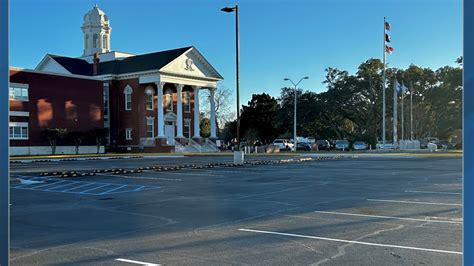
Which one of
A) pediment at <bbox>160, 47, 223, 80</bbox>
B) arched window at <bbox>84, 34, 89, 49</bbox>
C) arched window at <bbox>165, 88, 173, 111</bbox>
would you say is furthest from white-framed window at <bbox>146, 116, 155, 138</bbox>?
arched window at <bbox>84, 34, 89, 49</bbox>

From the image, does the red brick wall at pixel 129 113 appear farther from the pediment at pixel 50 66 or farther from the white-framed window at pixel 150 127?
the pediment at pixel 50 66

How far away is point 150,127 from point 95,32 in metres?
23.2

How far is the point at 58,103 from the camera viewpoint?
51.4 m

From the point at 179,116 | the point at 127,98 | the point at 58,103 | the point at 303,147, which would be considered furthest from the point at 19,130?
the point at 303,147

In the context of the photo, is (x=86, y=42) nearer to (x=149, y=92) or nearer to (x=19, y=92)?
(x=149, y=92)

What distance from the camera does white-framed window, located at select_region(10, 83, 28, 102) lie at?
4662cm

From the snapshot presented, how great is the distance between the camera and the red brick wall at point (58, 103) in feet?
158

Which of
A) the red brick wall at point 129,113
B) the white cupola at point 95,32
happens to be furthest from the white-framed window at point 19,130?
the white cupola at point 95,32

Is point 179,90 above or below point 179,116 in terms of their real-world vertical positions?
above

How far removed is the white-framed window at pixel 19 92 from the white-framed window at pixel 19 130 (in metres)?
2.46

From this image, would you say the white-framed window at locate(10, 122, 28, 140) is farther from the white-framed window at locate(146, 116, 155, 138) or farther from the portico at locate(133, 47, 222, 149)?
the white-framed window at locate(146, 116, 155, 138)

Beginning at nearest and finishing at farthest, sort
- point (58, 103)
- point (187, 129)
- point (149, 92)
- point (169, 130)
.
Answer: point (58, 103) → point (149, 92) → point (169, 130) → point (187, 129)

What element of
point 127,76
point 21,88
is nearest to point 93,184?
point 21,88

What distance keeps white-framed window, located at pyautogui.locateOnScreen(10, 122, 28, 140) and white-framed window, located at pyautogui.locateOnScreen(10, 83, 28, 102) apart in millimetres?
2461
